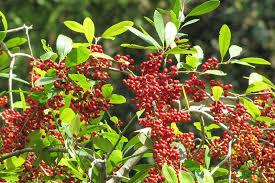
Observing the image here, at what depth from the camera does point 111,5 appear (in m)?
3.85

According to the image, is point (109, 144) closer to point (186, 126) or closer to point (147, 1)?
point (186, 126)

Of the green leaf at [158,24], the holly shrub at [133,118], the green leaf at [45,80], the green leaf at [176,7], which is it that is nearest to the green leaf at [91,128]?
the holly shrub at [133,118]

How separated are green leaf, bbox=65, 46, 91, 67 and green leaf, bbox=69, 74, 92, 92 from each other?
1.0 inches

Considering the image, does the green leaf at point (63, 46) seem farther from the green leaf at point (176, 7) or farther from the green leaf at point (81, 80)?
the green leaf at point (176, 7)

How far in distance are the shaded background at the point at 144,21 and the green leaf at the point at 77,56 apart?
243 centimetres

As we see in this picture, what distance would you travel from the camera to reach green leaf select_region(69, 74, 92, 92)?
98 centimetres

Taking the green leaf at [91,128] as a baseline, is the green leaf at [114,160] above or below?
below

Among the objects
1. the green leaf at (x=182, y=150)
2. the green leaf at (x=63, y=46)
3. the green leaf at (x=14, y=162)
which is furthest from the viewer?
the green leaf at (x=14, y=162)

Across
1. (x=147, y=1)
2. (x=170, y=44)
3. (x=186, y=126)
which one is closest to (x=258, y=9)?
(x=147, y=1)

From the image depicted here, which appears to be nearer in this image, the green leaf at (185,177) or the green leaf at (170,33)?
the green leaf at (185,177)

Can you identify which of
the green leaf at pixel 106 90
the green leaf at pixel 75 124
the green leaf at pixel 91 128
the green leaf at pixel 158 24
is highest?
the green leaf at pixel 158 24

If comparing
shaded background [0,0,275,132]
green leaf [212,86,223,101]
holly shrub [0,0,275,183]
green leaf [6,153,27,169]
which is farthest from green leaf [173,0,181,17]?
shaded background [0,0,275,132]

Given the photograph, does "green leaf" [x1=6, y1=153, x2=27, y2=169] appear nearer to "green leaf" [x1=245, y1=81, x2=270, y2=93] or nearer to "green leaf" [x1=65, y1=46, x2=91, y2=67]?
"green leaf" [x1=65, y1=46, x2=91, y2=67]

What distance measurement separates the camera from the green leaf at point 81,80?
976 millimetres
